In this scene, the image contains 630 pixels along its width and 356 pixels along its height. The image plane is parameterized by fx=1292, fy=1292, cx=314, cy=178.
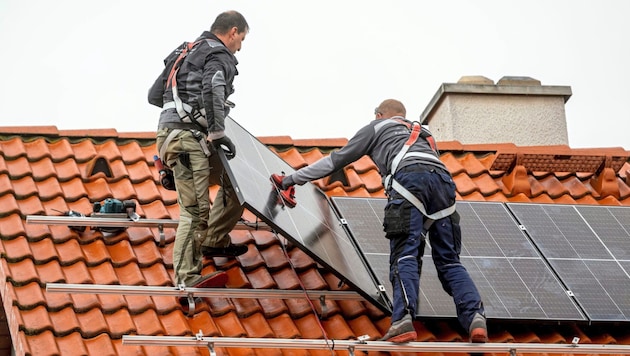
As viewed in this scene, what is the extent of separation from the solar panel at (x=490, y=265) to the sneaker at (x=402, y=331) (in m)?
0.52

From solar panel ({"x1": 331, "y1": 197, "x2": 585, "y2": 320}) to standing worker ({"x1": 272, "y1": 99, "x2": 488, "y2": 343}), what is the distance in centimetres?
35

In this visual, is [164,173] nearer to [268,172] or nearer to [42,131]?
[268,172]

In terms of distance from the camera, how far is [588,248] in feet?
34.8

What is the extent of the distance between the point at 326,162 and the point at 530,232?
1996 mm

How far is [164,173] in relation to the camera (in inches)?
399

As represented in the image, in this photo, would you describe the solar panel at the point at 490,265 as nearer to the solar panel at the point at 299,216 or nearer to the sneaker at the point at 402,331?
the solar panel at the point at 299,216

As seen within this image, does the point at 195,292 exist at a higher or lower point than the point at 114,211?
higher

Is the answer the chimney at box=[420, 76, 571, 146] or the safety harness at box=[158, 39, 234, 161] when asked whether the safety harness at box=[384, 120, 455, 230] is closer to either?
the safety harness at box=[158, 39, 234, 161]

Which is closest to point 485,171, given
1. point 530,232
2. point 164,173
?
point 530,232

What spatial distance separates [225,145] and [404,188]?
1.35 m

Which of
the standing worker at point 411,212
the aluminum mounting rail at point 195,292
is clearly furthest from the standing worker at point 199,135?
the standing worker at point 411,212

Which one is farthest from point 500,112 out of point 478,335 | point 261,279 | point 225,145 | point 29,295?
point 29,295

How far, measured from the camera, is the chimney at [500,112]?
14148 mm

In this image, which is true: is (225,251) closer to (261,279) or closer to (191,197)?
(261,279)
